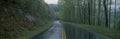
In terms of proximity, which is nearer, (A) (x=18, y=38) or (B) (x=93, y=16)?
(A) (x=18, y=38)

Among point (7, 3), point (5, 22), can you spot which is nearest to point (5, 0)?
point (7, 3)

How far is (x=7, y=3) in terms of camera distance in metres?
26.8

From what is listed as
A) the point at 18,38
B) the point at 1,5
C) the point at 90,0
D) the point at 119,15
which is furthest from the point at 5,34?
the point at 90,0

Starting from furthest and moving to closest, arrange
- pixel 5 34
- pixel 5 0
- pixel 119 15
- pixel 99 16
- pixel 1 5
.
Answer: pixel 99 16 < pixel 119 15 < pixel 5 0 < pixel 1 5 < pixel 5 34

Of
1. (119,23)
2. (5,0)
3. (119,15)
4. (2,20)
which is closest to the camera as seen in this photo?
(2,20)

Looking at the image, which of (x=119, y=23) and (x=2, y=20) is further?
(x=119, y=23)

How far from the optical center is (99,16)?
5431 centimetres

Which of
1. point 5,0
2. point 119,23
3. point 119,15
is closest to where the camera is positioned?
point 5,0

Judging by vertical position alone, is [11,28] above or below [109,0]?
below

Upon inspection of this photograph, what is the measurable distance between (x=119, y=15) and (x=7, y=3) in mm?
20669

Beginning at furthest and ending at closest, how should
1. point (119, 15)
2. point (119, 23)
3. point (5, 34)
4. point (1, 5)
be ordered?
point (119, 15) < point (119, 23) < point (1, 5) < point (5, 34)

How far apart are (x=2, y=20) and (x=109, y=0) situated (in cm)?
2437

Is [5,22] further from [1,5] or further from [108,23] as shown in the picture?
[108,23]

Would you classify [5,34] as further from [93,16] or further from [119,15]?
[93,16]
